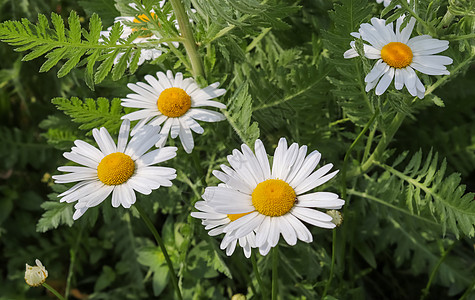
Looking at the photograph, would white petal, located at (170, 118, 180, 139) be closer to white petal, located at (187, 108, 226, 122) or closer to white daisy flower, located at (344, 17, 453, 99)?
white petal, located at (187, 108, 226, 122)

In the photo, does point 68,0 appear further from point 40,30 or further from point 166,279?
point 166,279

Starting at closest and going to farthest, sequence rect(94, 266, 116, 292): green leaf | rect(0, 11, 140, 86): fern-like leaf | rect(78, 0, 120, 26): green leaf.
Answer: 1. rect(0, 11, 140, 86): fern-like leaf
2. rect(78, 0, 120, 26): green leaf
3. rect(94, 266, 116, 292): green leaf

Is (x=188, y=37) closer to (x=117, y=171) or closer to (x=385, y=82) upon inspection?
(x=117, y=171)

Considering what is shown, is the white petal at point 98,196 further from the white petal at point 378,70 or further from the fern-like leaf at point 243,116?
the white petal at point 378,70

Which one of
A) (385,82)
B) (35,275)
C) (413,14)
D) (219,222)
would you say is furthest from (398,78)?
(35,275)

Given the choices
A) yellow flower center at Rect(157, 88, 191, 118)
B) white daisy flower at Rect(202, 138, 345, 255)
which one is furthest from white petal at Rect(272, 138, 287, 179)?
yellow flower center at Rect(157, 88, 191, 118)

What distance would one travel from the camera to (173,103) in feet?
4.39

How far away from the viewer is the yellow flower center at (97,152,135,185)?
1.17 meters

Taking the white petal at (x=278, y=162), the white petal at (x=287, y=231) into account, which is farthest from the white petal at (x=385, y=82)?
the white petal at (x=287, y=231)

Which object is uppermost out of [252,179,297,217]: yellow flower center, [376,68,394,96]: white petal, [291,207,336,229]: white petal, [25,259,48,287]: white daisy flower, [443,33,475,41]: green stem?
[443,33,475,41]: green stem

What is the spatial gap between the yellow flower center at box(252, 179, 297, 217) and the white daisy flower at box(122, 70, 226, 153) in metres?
0.28

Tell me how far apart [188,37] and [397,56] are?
0.53m

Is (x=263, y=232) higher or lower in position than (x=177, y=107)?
lower

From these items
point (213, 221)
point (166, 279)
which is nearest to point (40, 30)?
point (213, 221)
